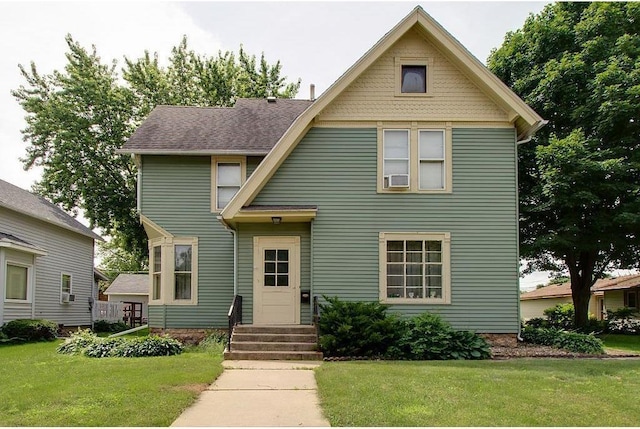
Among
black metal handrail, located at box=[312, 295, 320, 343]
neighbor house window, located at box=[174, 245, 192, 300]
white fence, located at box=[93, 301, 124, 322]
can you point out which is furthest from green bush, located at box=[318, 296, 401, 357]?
white fence, located at box=[93, 301, 124, 322]

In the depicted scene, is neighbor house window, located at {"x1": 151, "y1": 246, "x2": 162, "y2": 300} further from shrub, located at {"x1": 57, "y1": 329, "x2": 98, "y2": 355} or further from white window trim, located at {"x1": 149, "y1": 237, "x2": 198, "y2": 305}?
shrub, located at {"x1": 57, "y1": 329, "x2": 98, "y2": 355}

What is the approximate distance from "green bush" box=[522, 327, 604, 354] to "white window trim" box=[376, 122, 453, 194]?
4.29 meters

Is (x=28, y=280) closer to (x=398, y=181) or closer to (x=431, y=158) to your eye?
(x=398, y=181)

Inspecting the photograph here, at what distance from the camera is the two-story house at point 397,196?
46.9 ft

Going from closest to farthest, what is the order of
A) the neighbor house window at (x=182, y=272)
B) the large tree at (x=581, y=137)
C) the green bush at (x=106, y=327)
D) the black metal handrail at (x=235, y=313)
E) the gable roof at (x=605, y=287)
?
the black metal handrail at (x=235, y=313), the neighbor house window at (x=182, y=272), the large tree at (x=581, y=137), the green bush at (x=106, y=327), the gable roof at (x=605, y=287)

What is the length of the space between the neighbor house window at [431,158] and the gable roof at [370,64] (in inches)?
67.2

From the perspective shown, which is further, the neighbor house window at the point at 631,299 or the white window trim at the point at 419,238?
the neighbor house window at the point at 631,299

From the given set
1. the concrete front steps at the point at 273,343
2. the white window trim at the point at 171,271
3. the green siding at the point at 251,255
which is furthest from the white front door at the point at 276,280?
the white window trim at the point at 171,271

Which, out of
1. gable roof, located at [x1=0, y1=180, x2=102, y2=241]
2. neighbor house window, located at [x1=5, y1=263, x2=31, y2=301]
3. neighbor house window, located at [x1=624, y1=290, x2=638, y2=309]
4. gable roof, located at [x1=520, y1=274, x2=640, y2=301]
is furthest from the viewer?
gable roof, located at [x1=520, y1=274, x2=640, y2=301]

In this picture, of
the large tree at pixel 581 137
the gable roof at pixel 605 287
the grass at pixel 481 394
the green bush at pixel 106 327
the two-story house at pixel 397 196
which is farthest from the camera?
the gable roof at pixel 605 287

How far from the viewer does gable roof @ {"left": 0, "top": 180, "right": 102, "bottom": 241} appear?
20.0 m

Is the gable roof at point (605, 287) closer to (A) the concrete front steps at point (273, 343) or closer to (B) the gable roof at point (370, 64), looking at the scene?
(B) the gable roof at point (370, 64)

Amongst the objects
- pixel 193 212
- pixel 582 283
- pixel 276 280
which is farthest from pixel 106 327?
pixel 582 283

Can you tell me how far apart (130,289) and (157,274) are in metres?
29.2
